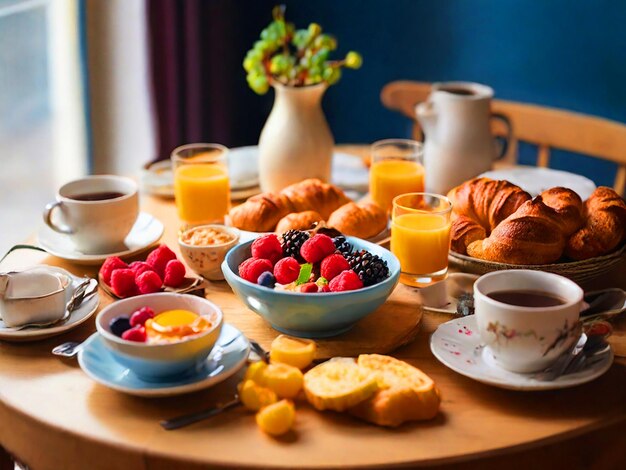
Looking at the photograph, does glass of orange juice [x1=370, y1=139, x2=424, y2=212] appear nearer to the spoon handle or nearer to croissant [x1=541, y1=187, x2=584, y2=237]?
croissant [x1=541, y1=187, x2=584, y2=237]

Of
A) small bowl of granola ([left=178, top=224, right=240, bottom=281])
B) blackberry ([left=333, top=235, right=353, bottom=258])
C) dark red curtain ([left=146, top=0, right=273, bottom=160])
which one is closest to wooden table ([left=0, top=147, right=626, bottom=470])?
blackberry ([left=333, top=235, right=353, bottom=258])

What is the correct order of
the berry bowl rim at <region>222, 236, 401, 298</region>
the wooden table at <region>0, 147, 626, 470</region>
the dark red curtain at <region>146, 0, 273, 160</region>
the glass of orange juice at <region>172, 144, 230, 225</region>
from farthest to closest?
1. the dark red curtain at <region>146, 0, 273, 160</region>
2. the glass of orange juice at <region>172, 144, 230, 225</region>
3. the berry bowl rim at <region>222, 236, 401, 298</region>
4. the wooden table at <region>0, 147, 626, 470</region>

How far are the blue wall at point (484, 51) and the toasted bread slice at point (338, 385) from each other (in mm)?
2240

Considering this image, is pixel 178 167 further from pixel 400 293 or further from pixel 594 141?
pixel 594 141

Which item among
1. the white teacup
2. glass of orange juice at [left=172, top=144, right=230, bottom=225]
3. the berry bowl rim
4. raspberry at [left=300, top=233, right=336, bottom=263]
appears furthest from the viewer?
glass of orange juice at [left=172, top=144, right=230, bottom=225]

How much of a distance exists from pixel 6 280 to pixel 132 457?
1.42 ft

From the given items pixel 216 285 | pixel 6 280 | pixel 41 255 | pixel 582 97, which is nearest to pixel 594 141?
pixel 582 97

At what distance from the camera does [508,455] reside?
104 cm

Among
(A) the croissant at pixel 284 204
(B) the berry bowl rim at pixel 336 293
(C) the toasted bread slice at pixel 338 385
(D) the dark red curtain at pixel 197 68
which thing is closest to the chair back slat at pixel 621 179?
(A) the croissant at pixel 284 204

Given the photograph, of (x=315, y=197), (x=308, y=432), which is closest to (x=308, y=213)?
(x=315, y=197)

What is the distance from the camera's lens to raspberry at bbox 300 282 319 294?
127cm

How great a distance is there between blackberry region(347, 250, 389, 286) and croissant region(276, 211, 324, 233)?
317 mm

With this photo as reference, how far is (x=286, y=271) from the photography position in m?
1.32

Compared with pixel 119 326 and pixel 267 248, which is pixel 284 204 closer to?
pixel 267 248
